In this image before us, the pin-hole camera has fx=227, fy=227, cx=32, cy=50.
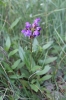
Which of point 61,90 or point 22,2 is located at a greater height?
point 22,2

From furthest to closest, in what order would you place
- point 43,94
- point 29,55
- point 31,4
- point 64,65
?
1. point 31,4
2. point 64,65
3. point 29,55
4. point 43,94

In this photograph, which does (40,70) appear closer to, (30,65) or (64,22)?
(30,65)

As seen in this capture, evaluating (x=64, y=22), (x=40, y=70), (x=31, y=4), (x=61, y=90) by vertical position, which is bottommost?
(x=61, y=90)

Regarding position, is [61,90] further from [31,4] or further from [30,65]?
[31,4]

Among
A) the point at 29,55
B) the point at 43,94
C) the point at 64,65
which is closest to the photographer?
the point at 43,94

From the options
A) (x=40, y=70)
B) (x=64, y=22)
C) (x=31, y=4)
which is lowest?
(x=40, y=70)

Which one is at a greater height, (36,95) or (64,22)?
(64,22)

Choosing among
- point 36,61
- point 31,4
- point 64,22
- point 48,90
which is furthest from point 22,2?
point 48,90

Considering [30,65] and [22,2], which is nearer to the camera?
[30,65]

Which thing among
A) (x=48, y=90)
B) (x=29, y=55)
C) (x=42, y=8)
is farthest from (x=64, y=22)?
(x=48, y=90)
